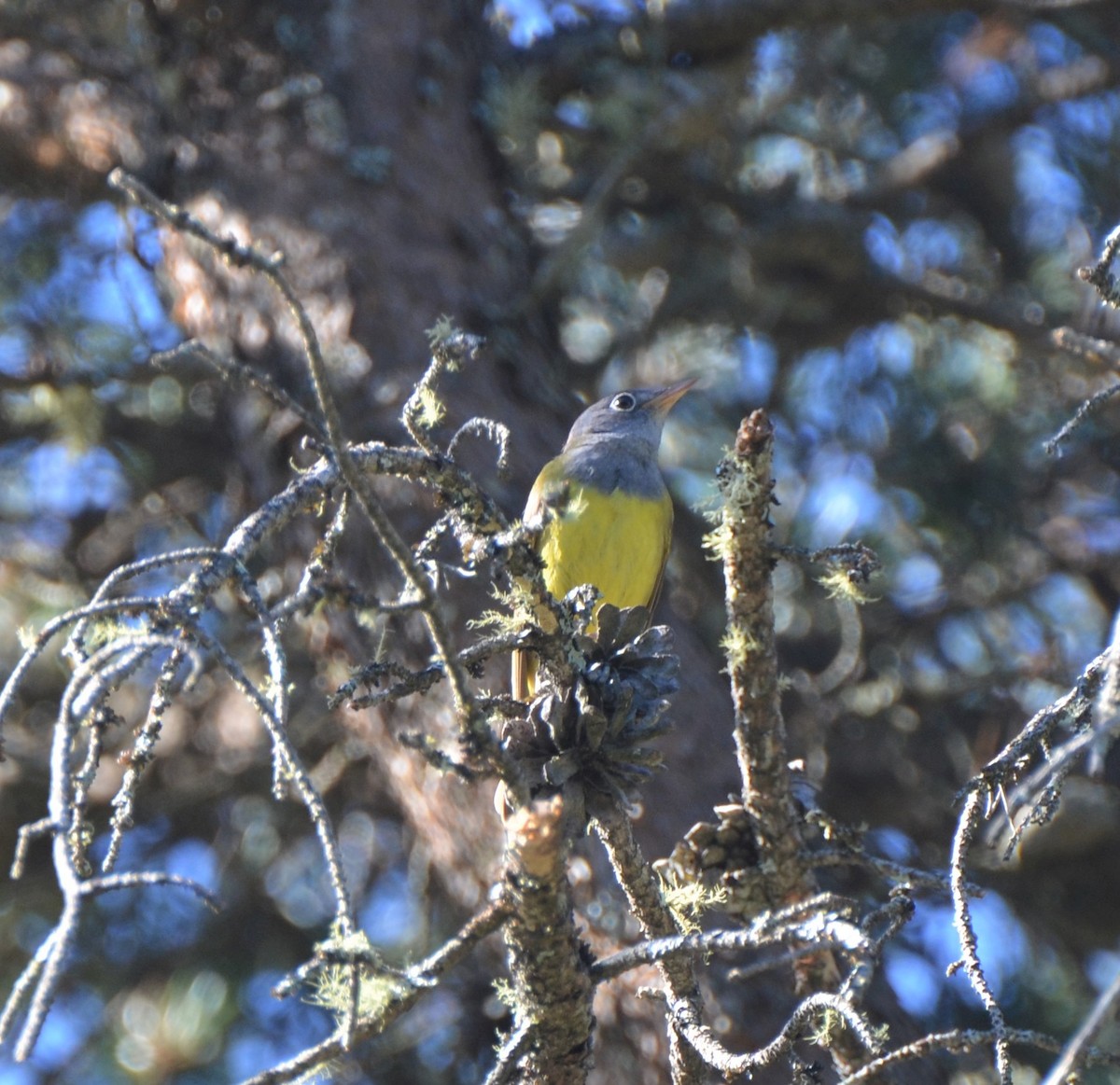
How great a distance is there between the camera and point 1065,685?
4.64 m

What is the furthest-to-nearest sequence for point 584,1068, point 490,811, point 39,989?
1. point 490,811
2. point 584,1068
3. point 39,989

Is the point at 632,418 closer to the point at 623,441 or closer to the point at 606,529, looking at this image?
the point at 623,441

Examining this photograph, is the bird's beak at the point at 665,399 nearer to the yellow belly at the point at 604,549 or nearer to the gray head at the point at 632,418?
the gray head at the point at 632,418

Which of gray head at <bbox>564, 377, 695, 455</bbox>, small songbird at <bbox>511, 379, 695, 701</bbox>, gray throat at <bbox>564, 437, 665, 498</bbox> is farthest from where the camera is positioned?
gray head at <bbox>564, 377, 695, 455</bbox>

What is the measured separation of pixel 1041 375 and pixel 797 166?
1473mm

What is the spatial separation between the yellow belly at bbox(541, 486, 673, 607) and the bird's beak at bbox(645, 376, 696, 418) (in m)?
0.60

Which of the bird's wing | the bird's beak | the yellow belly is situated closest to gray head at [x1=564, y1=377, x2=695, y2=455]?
the bird's beak

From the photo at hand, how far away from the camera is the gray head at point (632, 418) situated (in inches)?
186

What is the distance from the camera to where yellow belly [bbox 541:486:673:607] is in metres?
4.18

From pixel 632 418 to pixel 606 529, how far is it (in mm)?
792

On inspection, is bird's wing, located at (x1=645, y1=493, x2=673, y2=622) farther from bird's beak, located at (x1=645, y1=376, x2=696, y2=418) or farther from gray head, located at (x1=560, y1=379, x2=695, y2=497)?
bird's beak, located at (x1=645, y1=376, x2=696, y2=418)

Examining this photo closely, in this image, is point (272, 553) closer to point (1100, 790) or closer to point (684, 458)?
point (684, 458)

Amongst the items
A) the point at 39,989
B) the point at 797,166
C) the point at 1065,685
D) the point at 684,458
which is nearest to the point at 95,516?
the point at 684,458

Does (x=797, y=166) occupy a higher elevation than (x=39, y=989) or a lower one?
higher
